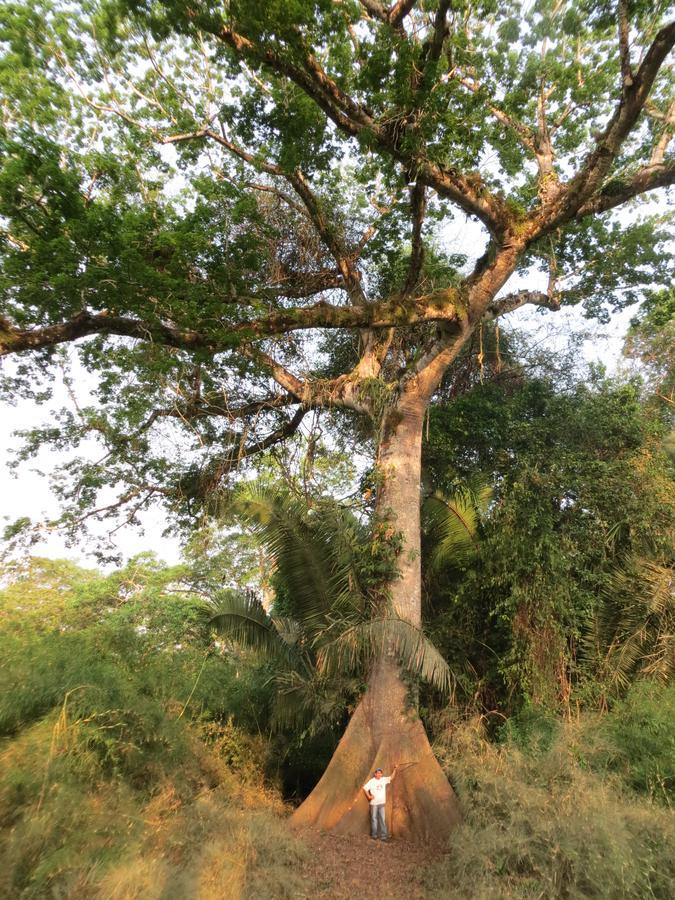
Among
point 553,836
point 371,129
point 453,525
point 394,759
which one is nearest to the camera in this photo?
point 553,836

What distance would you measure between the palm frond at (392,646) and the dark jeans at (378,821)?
1554 mm

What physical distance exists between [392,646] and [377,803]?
1.78 meters

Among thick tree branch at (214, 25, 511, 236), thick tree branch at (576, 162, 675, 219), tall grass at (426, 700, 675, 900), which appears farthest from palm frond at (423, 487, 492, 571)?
thick tree branch at (576, 162, 675, 219)

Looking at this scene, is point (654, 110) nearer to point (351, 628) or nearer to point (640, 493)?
point (640, 493)

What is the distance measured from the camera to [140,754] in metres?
6.13

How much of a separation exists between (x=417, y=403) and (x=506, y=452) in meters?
2.79

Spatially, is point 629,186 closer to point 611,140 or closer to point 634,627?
point 611,140

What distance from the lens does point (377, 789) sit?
6879 mm

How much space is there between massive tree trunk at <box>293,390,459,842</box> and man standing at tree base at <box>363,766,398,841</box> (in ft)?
0.41

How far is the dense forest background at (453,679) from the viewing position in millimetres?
4406

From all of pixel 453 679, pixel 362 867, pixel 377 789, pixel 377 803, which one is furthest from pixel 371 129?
pixel 362 867

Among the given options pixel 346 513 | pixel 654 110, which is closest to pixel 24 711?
Answer: pixel 346 513

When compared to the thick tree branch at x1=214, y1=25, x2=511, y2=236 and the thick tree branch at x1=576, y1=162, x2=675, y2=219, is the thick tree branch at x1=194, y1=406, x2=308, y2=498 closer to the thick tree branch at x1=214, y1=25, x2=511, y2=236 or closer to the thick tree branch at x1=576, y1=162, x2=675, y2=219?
the thick tree branch at x1=214, y1=25, x2=511, y2=236

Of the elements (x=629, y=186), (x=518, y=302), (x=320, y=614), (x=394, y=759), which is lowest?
(x=394, y=759)
